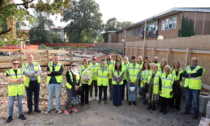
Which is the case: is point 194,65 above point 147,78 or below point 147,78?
above

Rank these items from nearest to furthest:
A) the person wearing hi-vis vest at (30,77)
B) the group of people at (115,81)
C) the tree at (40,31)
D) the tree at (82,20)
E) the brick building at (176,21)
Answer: the group of people at (115,81) → the person wearing hi-vis vest at (30,77) → the brick building at (176,21) → the tree at (40,31) → the tree at (82,20)

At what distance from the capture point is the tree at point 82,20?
221 ft

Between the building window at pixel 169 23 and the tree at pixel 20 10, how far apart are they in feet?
48.3

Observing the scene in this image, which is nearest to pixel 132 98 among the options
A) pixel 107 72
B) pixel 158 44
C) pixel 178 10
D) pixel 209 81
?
pixel 107 72

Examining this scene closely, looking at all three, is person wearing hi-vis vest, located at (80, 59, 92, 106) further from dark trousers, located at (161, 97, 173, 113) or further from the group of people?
dark trousers, located at (161, 97, 173, 113)

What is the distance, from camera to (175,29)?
776 inches

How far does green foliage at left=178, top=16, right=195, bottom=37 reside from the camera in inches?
708

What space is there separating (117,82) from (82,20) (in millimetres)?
63299

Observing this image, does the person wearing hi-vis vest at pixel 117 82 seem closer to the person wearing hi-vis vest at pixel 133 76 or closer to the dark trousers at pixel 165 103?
the person wearing hi-vis vest at pixel 133 76

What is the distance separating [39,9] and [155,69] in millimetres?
6206

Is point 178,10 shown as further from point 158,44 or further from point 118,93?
point 118,93

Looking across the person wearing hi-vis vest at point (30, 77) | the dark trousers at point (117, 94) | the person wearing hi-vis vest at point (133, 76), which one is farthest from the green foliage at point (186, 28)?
the person wearing hi-vis vest at point (30, 77)

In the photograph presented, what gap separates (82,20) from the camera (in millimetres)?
67188

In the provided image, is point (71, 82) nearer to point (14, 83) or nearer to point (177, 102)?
point (14, 83)
